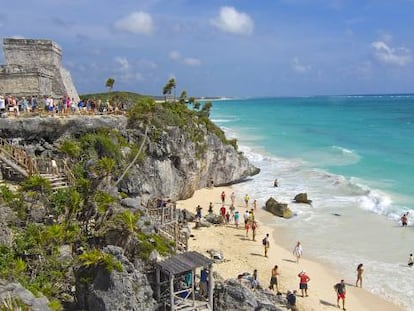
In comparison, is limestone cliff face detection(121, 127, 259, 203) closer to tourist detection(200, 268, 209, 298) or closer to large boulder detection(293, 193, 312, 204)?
large boulder detection(293, 193, 312, 204)

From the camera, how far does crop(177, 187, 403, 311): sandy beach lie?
53.6 feet

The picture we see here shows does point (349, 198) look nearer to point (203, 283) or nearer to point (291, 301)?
point (291, 301)

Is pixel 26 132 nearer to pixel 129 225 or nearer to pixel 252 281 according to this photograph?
pixel 129 225

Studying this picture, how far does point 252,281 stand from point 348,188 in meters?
18.0

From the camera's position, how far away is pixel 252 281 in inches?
632

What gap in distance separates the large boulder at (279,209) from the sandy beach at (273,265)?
0.40m

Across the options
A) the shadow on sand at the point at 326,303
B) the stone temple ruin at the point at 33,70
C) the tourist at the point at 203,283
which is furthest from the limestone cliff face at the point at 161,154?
the shadow on sand at the point at 326,303

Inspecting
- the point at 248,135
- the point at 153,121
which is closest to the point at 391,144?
the point at 248,135

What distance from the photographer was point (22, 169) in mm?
17406

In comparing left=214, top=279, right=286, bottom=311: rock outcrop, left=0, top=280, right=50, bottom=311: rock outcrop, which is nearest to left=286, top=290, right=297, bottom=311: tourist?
left=214, top=279, right=286, bottom=311: rock outcrop

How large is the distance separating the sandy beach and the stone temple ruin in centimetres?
1282

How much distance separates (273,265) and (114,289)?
9060mm

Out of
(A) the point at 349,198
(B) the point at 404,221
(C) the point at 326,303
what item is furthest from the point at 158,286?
A: (A) the point at 349,198

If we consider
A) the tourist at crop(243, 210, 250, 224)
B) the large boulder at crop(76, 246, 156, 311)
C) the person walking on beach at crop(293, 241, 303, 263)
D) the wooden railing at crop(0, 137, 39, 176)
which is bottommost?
the person walking on beach at crop(293, 241, 303, 263)
